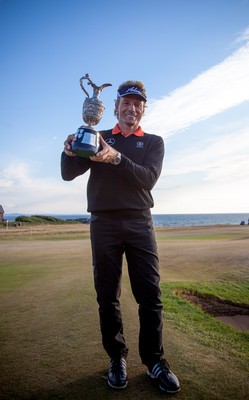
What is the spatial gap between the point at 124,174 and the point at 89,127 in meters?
0.57

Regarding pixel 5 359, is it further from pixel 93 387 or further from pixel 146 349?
pixel 146 349

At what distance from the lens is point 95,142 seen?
8.90 ft

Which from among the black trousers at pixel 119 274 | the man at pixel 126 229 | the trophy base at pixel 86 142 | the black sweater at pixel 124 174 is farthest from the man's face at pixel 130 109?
the black trousers at pixel 119 274

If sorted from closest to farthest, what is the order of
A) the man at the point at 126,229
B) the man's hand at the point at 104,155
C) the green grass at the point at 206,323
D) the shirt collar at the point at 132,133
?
the man's hand at the point at 104,155 < the man at the point at 126,229 < the shirt collar at the point at 132,133 < the green grass at the point at 206,323

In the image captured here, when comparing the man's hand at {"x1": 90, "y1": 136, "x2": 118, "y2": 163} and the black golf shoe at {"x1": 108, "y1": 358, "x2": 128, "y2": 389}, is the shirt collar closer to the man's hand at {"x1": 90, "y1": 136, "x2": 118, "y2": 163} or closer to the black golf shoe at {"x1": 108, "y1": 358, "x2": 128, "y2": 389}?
the man's hand at {"x1": 90, "y1": 136, "x2": 118, "y2": 163}

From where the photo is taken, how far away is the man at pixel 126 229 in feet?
9.67

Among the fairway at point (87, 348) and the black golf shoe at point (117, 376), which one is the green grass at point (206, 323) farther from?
the black golf shoe at point (117, 376)

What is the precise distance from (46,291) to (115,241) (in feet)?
12.7

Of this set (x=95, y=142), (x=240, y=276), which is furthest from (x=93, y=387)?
(x=240, y=276)

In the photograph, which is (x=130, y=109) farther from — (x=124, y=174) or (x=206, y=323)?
(x=206, y=323)

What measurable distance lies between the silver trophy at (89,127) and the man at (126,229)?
146 millimetres

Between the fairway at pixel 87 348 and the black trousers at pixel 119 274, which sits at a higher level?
the black trousers at pixel 119 274

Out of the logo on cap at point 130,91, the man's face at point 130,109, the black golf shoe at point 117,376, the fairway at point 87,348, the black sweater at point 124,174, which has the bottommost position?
the fairway at point 87,348

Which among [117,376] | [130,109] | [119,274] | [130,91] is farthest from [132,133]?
[117,376]
